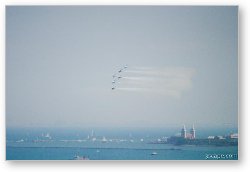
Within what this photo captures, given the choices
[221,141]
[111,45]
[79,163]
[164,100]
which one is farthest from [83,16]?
[221,141]

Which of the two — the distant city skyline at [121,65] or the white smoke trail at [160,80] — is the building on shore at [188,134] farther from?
the white smoke trail at [160,80]

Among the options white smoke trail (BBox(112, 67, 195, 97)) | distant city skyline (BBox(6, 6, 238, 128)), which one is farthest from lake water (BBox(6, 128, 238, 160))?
white smoke trail (BBox(112, 67, 195, 97))

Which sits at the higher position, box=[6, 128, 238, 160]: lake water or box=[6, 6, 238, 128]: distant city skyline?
box=[6, 6, 238, 128]: distant city skyline

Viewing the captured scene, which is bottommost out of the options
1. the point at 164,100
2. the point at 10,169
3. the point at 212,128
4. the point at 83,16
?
the point at 10,169

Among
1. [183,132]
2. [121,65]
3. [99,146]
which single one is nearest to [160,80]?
[121,65]

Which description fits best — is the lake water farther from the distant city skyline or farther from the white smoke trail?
the white smoke trail

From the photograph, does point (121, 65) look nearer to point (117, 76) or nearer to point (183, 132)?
point (117, 76)

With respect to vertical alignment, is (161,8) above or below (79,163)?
above

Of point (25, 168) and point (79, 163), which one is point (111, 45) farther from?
point (25, 168)
